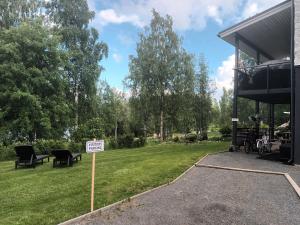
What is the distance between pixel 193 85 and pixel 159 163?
686 inches

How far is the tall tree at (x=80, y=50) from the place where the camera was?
2480 centimetres

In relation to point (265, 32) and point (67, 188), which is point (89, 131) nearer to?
point (265, 32)

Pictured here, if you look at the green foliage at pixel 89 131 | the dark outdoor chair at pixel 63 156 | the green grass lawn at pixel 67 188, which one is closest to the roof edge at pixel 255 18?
the green grass lawn at pixel 67 188

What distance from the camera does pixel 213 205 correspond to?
543cm

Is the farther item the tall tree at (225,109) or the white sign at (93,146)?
the tall tree at (225,109)

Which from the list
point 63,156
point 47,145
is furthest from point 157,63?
point 63,156

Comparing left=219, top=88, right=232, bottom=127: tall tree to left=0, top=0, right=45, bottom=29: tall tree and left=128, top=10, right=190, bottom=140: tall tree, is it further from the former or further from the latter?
left=0, top=0, right=45, bottom=29: tall tree

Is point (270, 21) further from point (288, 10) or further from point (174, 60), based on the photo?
point (174, 60)

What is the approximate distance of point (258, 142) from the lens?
1261 centimetres

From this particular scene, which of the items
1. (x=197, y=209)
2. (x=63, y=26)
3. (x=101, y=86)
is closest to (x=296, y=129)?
(x=197, y=209)

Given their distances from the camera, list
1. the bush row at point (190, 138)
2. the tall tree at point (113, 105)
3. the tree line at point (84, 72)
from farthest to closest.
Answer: the tall tree at point (113, 105) < the bush row at point (190, 138) < the tree line at point (84, 72)

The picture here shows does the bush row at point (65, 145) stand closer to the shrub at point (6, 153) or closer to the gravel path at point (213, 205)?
the shrub at point (6, 153)

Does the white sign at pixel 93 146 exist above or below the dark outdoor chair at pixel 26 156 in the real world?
above

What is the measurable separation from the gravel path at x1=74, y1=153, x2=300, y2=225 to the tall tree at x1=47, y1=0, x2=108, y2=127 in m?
19.5
